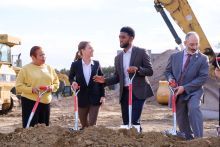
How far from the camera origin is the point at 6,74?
16281 mm

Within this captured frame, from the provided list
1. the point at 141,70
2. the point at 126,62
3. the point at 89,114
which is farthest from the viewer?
the point at 89,114

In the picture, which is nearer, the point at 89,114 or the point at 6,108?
the point at 89,114

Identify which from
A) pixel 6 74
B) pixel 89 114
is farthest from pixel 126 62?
pixel 6 74

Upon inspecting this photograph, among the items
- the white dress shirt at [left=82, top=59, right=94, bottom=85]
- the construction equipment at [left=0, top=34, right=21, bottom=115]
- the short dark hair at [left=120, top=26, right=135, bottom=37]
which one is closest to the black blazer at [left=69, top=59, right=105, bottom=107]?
the white dress shirt at [left=82, top=59, right=94, bottom=85]

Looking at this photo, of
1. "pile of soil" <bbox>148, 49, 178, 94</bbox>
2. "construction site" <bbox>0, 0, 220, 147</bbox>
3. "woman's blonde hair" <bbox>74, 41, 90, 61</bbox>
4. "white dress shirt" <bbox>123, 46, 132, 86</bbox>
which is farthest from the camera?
"pile of soil" <bbox>148, 49, 178, 94</bbox>

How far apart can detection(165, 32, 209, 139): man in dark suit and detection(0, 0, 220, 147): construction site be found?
245 mm

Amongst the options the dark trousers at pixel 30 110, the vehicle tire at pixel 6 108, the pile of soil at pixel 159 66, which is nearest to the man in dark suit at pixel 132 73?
the dark trousers at pixel 30 110

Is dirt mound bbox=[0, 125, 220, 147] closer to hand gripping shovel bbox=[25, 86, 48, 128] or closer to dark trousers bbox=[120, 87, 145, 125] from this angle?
hand gripping shovel bbox=[25, 86, 48, 128]

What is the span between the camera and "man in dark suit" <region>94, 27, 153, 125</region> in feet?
23.3

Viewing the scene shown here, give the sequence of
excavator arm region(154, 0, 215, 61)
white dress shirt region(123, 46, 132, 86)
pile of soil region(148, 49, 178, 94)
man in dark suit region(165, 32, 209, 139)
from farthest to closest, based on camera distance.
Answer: pile of soil region(148, 49, 178, 94) < excavator arm region(154, 0, 215, 61) < white dress shirt region(123, 46, 132, 86) < man in dark suit region(165, 32, 209, 139)

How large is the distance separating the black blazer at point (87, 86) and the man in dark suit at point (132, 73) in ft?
1.29

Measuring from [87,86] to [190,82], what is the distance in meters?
1.57

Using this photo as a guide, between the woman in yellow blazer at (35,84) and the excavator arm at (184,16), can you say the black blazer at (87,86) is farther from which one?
the excavator arm at (184,16)

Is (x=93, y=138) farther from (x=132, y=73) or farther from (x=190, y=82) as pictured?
(x=190, y=82)
